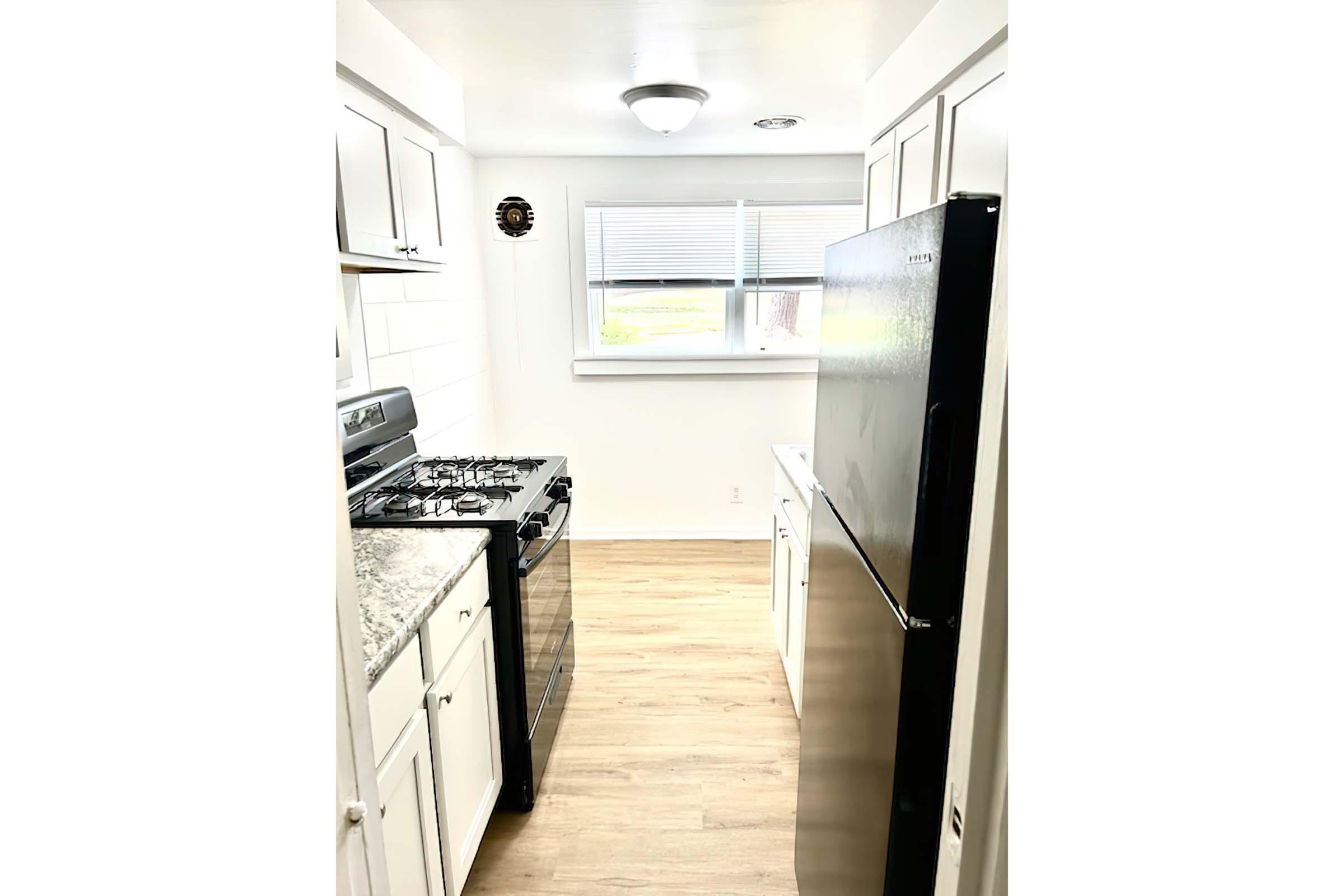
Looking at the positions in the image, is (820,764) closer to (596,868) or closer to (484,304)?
(596,868)

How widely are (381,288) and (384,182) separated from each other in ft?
2.98

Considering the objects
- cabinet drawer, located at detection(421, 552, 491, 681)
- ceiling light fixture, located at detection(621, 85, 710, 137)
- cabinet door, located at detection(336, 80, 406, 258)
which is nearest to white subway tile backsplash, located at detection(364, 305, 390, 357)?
cabinet door, located at detection(336, 80, 406, 258)

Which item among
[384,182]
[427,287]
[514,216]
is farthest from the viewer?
[514,216]

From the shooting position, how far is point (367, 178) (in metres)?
1.73

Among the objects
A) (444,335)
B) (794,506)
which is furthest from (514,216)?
(794,506)

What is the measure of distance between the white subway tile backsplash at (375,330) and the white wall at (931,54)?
1.80 meters

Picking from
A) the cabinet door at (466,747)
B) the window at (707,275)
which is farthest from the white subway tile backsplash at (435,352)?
the cabinet door at (466,747)

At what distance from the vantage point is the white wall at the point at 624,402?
13.1ft

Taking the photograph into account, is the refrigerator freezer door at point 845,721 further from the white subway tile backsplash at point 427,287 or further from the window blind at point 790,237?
the window blind at point 790,237

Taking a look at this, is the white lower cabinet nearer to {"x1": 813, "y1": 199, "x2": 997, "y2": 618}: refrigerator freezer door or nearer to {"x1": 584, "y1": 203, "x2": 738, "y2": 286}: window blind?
{"x1": 813, "y1": 199, "x2": 997, "y2": 618}: refrigerator freezer door

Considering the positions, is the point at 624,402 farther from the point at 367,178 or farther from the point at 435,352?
the point at 367,178

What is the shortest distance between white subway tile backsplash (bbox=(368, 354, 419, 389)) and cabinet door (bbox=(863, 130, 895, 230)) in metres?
1.77

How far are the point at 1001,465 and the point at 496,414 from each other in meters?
3.80
